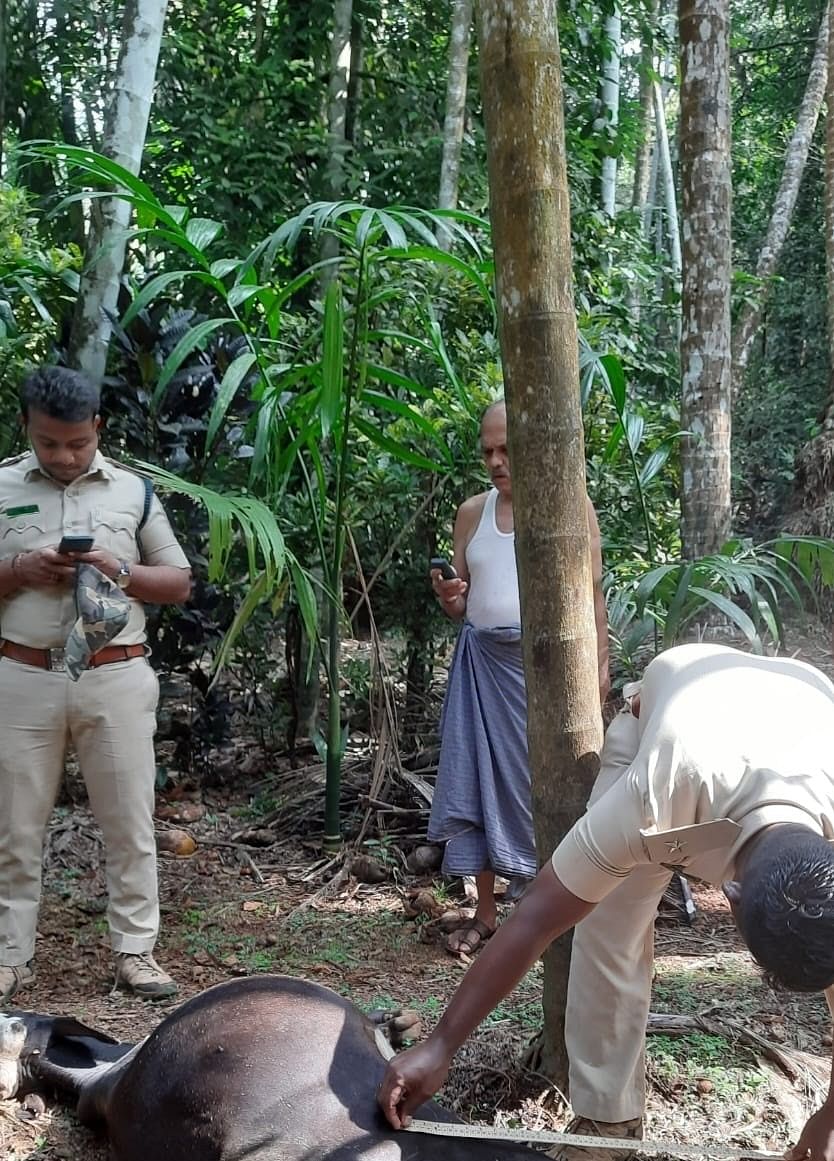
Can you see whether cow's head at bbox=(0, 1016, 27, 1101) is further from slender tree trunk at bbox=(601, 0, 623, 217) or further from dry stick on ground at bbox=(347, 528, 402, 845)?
slender tree trunk at bbox=(601, 0, 623, 217)

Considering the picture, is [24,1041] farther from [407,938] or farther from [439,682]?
[439,682]

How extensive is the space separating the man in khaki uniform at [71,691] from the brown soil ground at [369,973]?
263mm

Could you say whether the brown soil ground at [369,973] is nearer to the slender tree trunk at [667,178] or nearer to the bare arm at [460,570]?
the bare arm at [460,570]

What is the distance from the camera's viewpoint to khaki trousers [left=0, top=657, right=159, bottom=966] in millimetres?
3596

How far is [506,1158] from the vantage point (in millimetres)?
2205

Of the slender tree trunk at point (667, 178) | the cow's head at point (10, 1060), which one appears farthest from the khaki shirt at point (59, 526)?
the slender tree trunk at point (667, 178)

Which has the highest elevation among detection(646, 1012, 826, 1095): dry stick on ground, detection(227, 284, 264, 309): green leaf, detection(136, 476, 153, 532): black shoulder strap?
detection(227, 284, 264, 309): green leaf

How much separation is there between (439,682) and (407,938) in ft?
7.89

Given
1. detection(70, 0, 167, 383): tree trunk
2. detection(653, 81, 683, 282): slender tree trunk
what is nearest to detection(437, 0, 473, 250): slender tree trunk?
detection(70, 0, 167, 383): tree trunk

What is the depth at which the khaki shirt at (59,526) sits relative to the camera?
3584mm

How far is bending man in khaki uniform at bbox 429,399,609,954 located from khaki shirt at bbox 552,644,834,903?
197cm

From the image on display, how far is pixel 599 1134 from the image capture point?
2.57 meters

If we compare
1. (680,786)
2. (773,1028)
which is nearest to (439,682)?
(773,1028)

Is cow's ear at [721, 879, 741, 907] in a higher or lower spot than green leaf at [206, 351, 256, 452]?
lower
